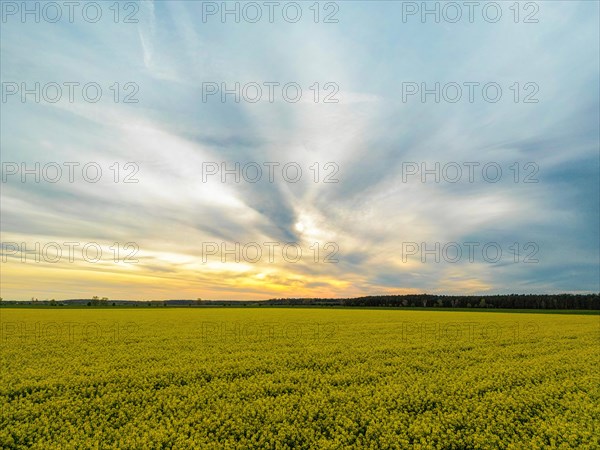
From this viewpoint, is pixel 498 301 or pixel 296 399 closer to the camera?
pixel 296 399

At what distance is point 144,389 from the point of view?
12.1 m

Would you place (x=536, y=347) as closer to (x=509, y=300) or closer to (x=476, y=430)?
(x=476, y=430)

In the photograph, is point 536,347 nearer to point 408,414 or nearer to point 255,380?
point 408,414

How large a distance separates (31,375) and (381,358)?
15679 millimetres

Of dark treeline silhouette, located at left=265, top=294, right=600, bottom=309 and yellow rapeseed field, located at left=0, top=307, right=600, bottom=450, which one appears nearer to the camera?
yellow rapeseed field, located at left=0, top=307, right=600, bottom=450

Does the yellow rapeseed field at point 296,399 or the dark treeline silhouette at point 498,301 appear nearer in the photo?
the yellow rapeseed field at point 296,399

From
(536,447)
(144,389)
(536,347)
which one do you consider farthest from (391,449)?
(536,347)

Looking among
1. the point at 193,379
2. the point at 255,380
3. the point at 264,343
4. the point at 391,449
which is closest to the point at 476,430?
the point at 391,449

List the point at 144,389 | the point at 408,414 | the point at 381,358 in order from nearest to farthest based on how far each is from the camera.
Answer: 1. the point at 408,414
2. the point at 144,389
3. the point at 381,358

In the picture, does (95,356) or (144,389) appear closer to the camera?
(144,389)

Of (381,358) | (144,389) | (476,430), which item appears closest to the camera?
(476,430)

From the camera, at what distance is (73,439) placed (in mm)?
8352

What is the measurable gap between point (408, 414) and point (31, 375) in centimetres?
1470

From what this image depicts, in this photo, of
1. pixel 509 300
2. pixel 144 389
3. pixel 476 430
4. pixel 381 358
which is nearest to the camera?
pixel 476 430
